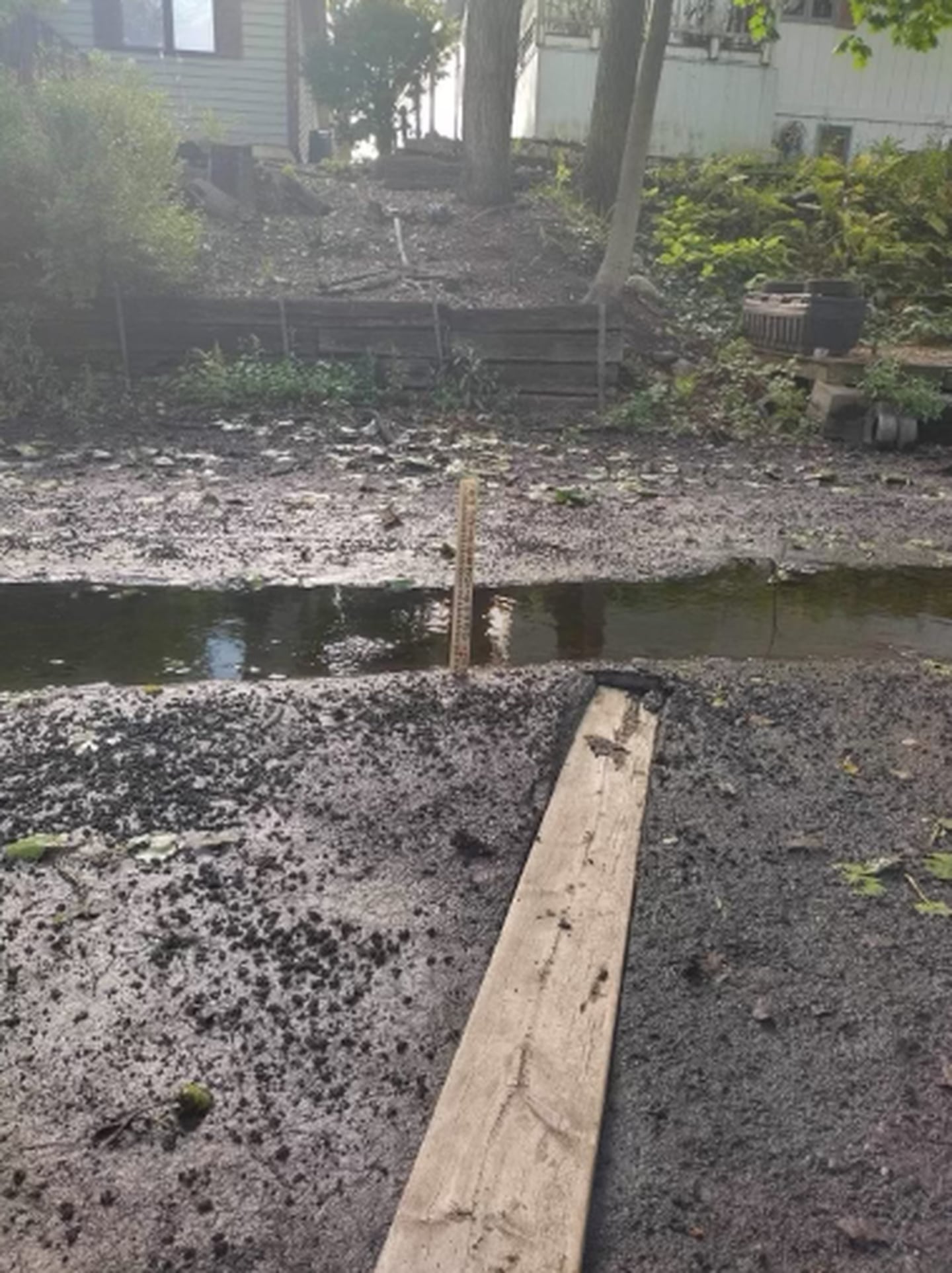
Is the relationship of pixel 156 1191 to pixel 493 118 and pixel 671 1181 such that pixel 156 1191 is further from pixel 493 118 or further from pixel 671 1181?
pixel 493 118

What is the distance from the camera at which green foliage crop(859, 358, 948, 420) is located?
28.9ft

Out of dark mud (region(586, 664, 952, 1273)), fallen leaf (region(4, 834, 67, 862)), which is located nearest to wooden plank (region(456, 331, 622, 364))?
dark mud (region(586, 664, 952, 1273))

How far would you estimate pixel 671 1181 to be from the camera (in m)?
1.83

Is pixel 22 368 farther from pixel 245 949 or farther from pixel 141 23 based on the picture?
pixel 141 23

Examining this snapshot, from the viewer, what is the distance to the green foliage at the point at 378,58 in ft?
60.1

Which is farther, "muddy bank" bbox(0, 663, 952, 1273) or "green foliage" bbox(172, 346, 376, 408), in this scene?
"green foliage" bbox(172, 346, 376, 408)

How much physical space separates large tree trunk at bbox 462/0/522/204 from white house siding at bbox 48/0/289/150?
530cm

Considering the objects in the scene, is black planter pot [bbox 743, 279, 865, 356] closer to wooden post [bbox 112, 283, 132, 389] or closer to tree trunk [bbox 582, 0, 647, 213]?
tree trunk [bbox 582, 0, 647, 213]

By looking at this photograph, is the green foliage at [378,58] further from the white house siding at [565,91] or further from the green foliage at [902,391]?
the green foliage at [902,391]

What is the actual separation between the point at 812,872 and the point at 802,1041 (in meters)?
0.66

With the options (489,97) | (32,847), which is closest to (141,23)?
(489,97)

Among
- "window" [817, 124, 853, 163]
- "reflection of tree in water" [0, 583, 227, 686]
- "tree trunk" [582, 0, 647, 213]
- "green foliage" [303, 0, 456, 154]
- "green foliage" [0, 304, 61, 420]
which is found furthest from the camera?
"window" [817, 124, 853, 163]

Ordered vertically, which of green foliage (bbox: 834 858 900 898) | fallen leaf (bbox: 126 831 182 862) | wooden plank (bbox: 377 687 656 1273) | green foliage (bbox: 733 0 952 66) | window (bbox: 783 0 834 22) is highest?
window (bbox: 783 0 834 22)

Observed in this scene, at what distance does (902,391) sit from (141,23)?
1544 cm
